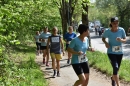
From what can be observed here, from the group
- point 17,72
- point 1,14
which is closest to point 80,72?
point 17,72

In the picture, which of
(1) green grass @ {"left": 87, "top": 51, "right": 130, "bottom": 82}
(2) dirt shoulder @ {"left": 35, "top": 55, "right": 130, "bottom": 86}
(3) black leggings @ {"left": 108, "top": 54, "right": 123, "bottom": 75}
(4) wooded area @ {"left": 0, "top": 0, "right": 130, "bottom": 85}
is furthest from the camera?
(1) green grass @ {"left": 87, "top": 51, "right": 130, "bottom": 82}

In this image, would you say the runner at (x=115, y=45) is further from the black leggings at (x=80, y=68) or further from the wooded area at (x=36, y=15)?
the wooded area at (x=36, y=15)

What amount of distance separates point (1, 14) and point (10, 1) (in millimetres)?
5431

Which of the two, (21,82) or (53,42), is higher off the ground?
(53,42)

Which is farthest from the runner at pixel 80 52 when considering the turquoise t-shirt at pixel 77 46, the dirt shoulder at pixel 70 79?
the dirt shoulder at pixel 70 79

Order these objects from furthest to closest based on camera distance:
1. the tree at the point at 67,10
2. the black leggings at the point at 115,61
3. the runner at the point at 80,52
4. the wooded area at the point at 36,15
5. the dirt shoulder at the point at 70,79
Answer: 1. the tree at the point at 67,10
2. the dirt shoulder at the point at 70,79
3. the black leggings at the point at 115,61
4. the runner at the point at 80,52
5. the wooded area at the point at 36,15

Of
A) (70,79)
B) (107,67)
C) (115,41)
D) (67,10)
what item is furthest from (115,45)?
(67,10)

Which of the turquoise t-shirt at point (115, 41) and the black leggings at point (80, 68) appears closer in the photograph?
the black leggings at point (80, 68)

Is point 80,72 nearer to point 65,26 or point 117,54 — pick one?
point 117,54

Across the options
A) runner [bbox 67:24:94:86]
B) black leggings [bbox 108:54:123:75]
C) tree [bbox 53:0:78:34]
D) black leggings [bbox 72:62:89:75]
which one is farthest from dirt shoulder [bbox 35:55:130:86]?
tree [bbox 53:0:78:34]

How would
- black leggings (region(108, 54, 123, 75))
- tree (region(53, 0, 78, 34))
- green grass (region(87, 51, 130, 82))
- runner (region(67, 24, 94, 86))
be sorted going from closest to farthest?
runner (region(67, 24, 94, 86))
black leggings (region(108, 54, 123, 75))
green grass (region(87, 51, 130, 82))
tree (region(53, 0, 78, 34))

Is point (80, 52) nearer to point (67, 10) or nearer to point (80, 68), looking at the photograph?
point (80, 68)

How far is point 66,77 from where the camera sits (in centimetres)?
1016

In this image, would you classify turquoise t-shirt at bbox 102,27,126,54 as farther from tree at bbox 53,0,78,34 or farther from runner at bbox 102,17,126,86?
tree at bbox 53,0,78,34
